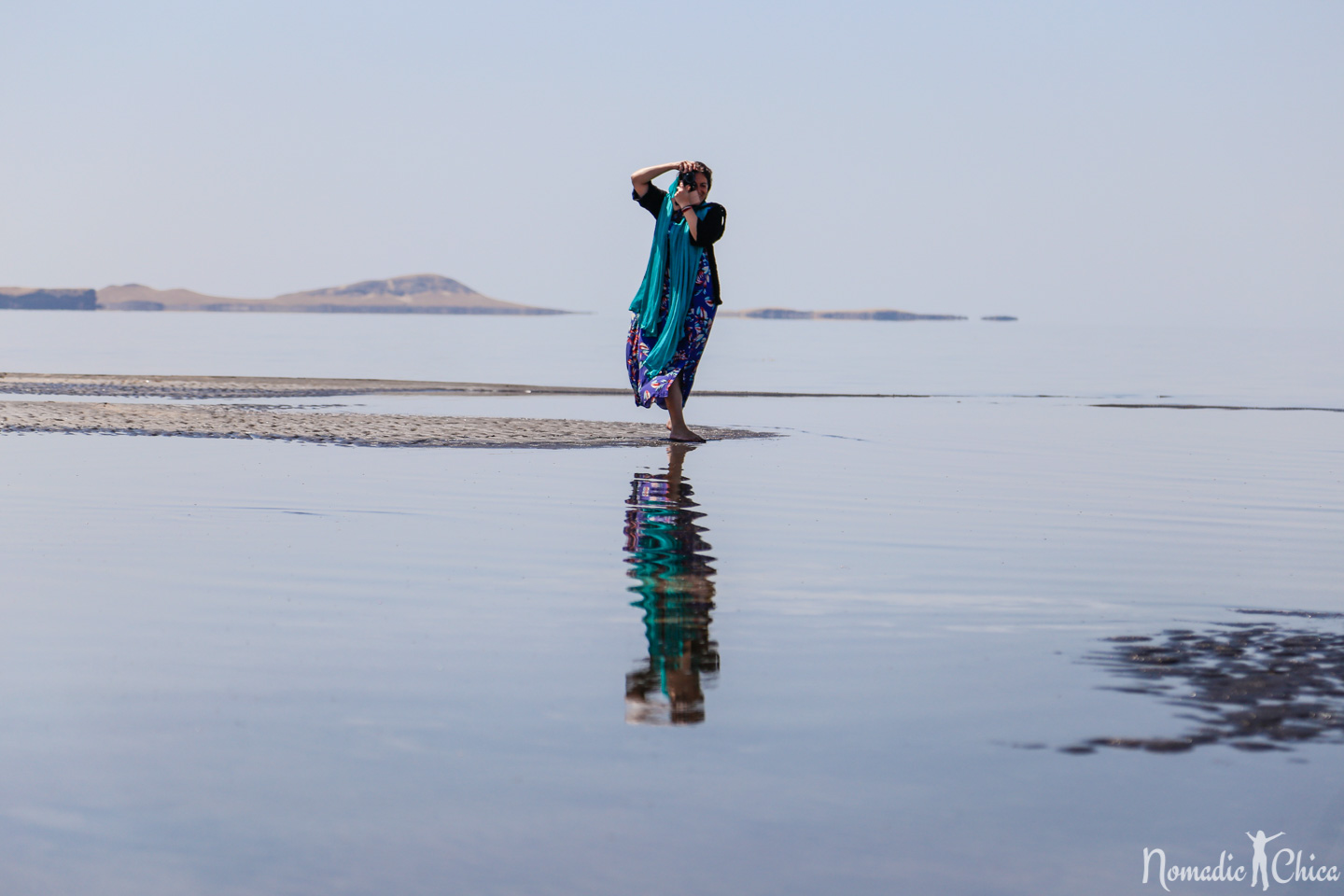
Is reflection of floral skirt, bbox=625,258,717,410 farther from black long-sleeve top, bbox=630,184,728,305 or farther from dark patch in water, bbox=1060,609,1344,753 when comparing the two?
dark patch in water, bbox=1060,609,1344,753

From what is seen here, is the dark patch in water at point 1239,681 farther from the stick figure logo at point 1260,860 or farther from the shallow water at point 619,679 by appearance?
the stick figure logo at point 1260,860

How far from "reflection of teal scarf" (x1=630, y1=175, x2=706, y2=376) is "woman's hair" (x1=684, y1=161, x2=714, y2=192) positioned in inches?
15.8

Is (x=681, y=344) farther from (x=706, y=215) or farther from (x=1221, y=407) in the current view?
(x=1221, y=407)

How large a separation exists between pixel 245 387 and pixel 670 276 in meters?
11.0

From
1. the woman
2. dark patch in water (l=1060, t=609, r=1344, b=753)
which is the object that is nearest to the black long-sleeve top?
the woman

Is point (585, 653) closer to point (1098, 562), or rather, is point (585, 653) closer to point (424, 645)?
point (424, 645)

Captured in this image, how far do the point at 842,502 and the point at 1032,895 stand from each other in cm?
733

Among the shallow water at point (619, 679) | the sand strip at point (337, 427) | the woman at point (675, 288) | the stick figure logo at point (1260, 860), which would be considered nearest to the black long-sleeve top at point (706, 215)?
the woman at point (675, 288)

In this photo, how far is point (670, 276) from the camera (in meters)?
14.9

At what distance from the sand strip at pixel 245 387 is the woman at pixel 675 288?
9.02 metres

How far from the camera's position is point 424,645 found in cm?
556

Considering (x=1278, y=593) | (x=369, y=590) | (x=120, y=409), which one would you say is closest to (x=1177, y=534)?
(x=1278, y=593)

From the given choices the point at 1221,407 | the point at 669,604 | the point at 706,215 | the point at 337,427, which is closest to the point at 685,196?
the point at 706,215

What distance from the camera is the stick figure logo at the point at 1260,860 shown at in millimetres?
3430
